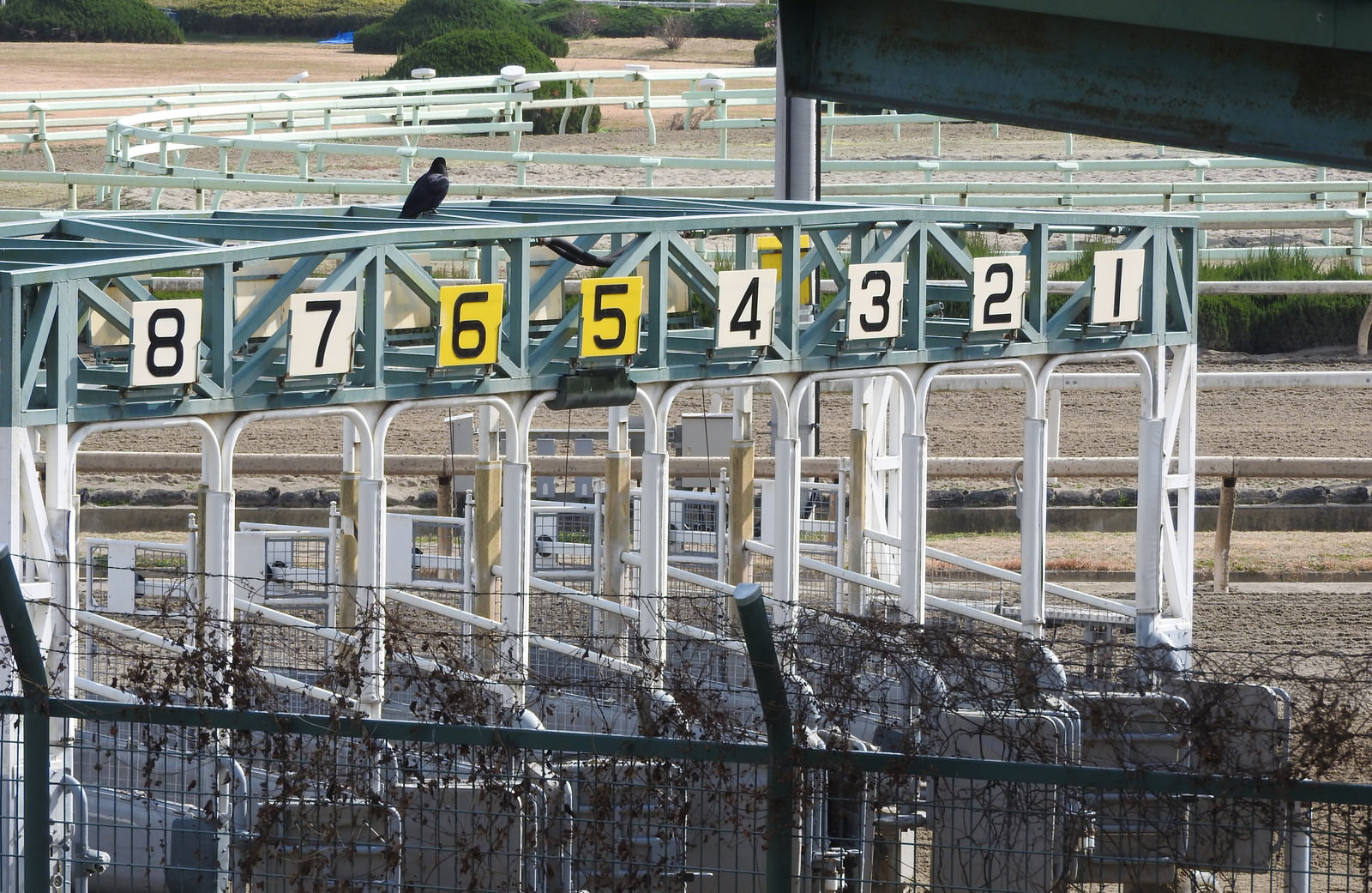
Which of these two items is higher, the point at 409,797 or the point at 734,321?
the point at 734,321

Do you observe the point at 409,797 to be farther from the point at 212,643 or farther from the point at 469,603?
the point at 469,603

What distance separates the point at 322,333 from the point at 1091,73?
3.21 metres

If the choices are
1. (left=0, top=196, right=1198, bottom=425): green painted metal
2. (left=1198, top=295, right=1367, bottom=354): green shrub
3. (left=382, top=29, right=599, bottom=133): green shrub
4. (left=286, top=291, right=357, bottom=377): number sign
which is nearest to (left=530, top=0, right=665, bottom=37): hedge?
(left=382, top=29, right=599, bottom=133): green shrub

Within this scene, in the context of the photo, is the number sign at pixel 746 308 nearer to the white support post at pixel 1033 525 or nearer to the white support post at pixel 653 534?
the white support post at pixel 653 534

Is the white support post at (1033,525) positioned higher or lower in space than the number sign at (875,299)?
lower

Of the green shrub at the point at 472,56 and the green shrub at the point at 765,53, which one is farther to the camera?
the green shrub at the point at 765,53

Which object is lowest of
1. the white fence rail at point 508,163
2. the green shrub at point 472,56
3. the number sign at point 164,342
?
the number sign at point 164,342

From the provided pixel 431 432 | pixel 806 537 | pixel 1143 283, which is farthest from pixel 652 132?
pixel 1143 283

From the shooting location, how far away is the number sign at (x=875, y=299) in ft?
27.8

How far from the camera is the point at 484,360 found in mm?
7688

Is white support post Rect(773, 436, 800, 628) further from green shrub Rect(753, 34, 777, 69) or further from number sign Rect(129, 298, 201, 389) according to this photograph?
green shrub Rect(753, 34, 777, 69)

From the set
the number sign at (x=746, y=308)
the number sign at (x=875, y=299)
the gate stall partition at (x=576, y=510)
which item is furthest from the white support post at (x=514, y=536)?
the number sign at (x=875, y=299)

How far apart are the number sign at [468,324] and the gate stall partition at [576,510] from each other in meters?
0.01

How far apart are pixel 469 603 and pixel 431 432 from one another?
21.5ft
